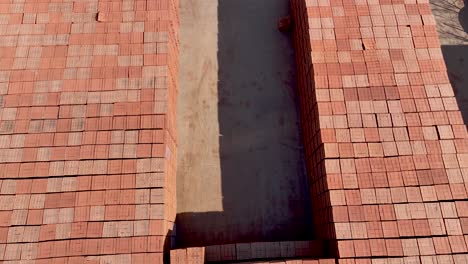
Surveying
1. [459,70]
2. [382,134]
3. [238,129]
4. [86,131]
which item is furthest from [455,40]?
[86,131]

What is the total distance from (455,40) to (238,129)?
24.2ft

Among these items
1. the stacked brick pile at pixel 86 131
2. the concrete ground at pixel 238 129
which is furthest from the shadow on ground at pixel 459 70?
the stacked brick pile at pixel 86 131

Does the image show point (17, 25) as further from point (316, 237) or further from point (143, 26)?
point (316, 237)

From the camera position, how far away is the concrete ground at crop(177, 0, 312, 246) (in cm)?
952

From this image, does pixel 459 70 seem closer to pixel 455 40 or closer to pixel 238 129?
pixel 455 40

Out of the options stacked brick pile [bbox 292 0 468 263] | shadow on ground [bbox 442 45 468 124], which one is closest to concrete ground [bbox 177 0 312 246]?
stacked brick pile [bbox 292 0 468 263]

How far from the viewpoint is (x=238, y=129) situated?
10430mm

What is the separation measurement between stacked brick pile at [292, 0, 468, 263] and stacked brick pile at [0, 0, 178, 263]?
3.57 m

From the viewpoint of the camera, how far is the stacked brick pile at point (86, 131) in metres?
7.52

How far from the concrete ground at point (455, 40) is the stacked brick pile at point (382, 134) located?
103 inches

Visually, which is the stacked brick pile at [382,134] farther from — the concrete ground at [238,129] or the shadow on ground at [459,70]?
the shadow on ground at [459,70]

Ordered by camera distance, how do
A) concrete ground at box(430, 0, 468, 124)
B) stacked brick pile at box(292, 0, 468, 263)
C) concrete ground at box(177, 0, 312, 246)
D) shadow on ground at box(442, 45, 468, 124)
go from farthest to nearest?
1. concrete ground at box(430, 0, 468, 124)
2. shadow on ground at box(442, 45, 468, 124)
3. concrete ground at box(177, 0, 312, 246)
4. stacked brick pile at box(292, 0, 468, 263)

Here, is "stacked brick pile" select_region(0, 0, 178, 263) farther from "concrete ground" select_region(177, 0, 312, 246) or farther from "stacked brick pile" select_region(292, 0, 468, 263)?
"stacked brick pile" select_region(292, 0, 468, 263)

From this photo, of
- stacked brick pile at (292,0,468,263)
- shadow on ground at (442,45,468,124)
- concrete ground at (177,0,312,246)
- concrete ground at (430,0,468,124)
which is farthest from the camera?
concrete ground at (430,0,468,124)
